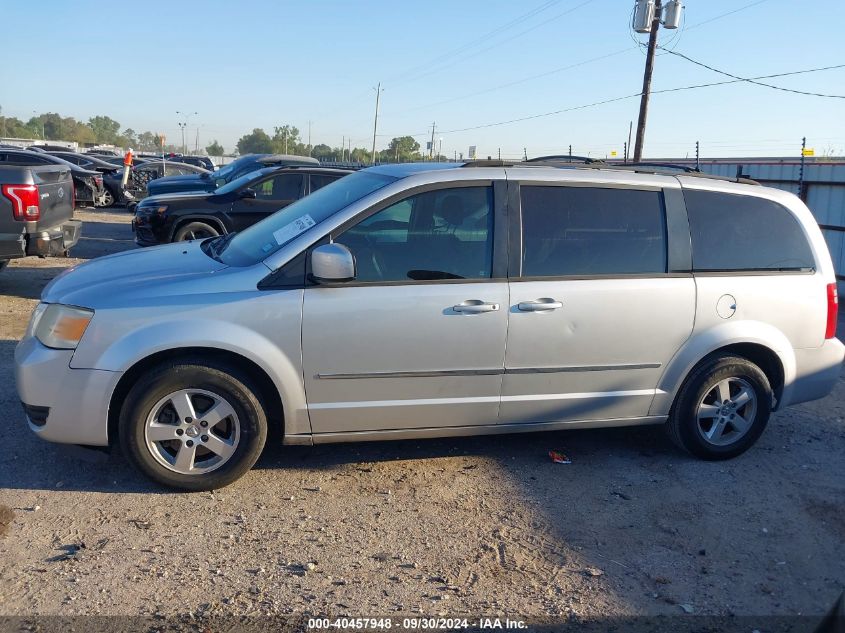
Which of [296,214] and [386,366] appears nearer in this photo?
[386,366]

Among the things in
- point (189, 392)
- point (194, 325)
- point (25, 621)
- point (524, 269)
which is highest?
point (524, 269)

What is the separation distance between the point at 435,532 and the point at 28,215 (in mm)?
6302

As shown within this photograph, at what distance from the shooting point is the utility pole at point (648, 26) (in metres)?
20.3

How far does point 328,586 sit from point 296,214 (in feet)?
7.82

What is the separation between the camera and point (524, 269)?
4551 millimetres

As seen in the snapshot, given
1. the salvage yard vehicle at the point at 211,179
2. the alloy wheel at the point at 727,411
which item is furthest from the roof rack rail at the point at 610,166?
the salvage yard vehicle at the point at 211,179

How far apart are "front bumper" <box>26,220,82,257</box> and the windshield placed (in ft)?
13.6

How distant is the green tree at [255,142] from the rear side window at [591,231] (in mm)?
87875

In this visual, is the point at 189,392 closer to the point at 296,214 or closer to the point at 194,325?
the point at 194,325

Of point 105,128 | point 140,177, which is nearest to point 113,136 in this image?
point 105,128

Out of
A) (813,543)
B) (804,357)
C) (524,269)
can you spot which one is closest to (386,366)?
(524,269)

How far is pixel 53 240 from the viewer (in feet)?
27.9

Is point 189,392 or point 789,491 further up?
point 189,392

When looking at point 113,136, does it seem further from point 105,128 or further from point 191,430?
point 191,430
